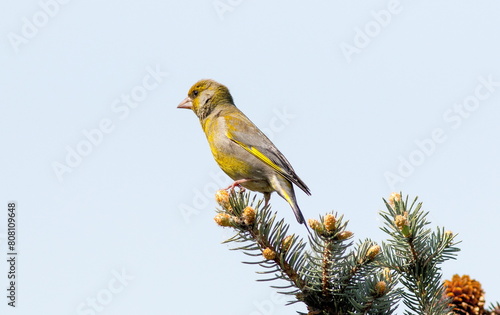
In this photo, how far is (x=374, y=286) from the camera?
2.41 m

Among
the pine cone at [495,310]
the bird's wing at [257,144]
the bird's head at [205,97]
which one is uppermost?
the bird's head at [205,97]

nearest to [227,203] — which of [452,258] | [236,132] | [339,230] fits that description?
[339,230]

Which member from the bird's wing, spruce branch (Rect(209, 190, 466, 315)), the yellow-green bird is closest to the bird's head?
the yellow-green bird

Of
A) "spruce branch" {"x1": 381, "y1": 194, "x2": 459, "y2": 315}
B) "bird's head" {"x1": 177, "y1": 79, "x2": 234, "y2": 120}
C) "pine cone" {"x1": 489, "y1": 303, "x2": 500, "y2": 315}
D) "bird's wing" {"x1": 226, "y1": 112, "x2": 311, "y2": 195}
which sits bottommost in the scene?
"pine cone" {"x1": 489, "y1": 303, "x2": 500, "y2": 315}

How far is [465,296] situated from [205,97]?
13.6 feet

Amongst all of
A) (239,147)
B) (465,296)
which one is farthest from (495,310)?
(239,147)

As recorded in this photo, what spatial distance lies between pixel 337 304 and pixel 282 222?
16.9 inches

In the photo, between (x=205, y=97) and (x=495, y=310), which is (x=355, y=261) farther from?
(x=205, y=97)

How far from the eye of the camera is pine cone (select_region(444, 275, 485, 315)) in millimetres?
2523

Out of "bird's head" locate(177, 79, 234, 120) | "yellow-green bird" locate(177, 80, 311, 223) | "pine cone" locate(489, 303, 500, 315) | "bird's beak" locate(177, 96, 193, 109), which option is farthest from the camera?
"bird's beak" locate(177, 96, 193, 109)

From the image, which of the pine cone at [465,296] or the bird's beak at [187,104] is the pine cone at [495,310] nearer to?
the pine cone at [465,296]

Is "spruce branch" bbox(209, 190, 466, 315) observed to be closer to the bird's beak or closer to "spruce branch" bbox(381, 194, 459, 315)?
"spruce branch" bbox(381, 194, 459, 315)

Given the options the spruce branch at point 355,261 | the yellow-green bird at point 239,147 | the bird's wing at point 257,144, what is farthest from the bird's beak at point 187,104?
the spruce branch at point 355,261

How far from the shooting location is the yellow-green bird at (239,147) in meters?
4.91
